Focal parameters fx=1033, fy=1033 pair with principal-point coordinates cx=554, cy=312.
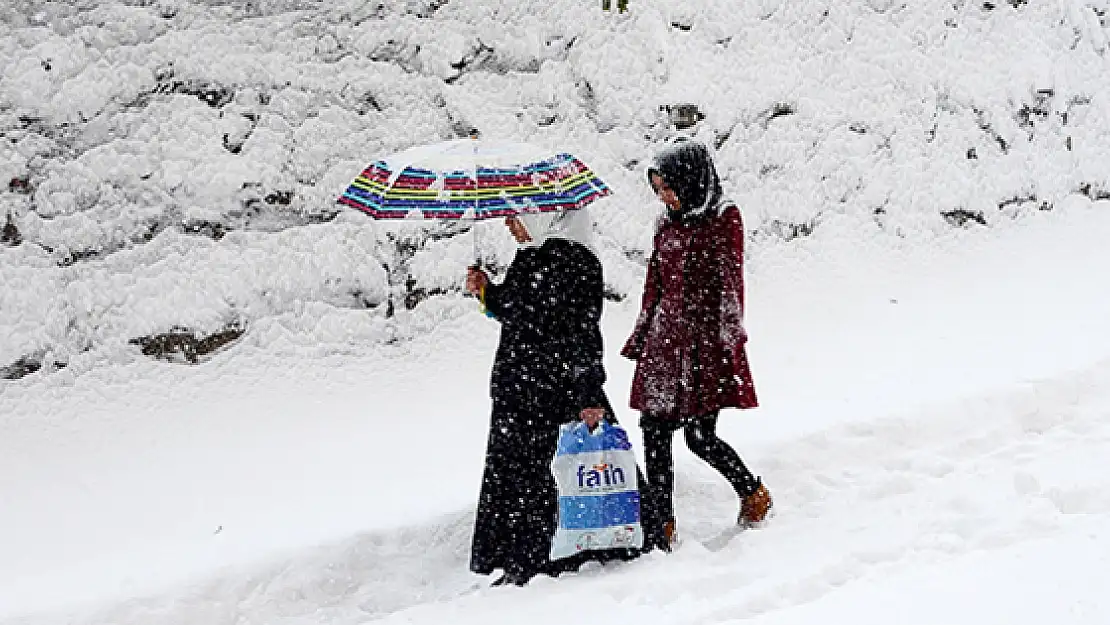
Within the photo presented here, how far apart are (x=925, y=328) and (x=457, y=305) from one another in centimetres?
289

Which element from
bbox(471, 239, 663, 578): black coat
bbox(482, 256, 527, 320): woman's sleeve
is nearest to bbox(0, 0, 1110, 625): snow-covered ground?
bbox(471, 239, 663, 578): black coat

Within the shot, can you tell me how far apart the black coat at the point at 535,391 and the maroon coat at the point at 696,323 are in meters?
0.25

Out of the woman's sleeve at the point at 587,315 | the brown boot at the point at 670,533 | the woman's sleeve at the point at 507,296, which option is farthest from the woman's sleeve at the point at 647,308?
the brown boot at the point at 670,533

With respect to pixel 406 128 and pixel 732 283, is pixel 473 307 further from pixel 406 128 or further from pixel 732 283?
pixel 732 283

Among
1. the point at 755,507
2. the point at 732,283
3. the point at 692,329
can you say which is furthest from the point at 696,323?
the point at 755,507

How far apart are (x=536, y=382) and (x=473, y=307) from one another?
2.04 metres

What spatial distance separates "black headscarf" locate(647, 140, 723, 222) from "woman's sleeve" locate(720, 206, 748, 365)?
0.29ft

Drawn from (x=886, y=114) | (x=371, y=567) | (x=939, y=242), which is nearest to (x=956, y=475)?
(x=371, y=567)

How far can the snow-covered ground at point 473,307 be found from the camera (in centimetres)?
384

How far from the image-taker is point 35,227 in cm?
505

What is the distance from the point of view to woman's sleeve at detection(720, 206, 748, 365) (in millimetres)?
3818

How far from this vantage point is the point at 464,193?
3604mm

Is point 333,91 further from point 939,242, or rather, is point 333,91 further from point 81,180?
point 939,242

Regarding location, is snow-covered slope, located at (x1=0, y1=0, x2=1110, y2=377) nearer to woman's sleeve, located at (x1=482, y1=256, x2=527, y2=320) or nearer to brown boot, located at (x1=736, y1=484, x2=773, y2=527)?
woman's sleeve, located at (x1=482, y1=256, x2=527, y2=320)
